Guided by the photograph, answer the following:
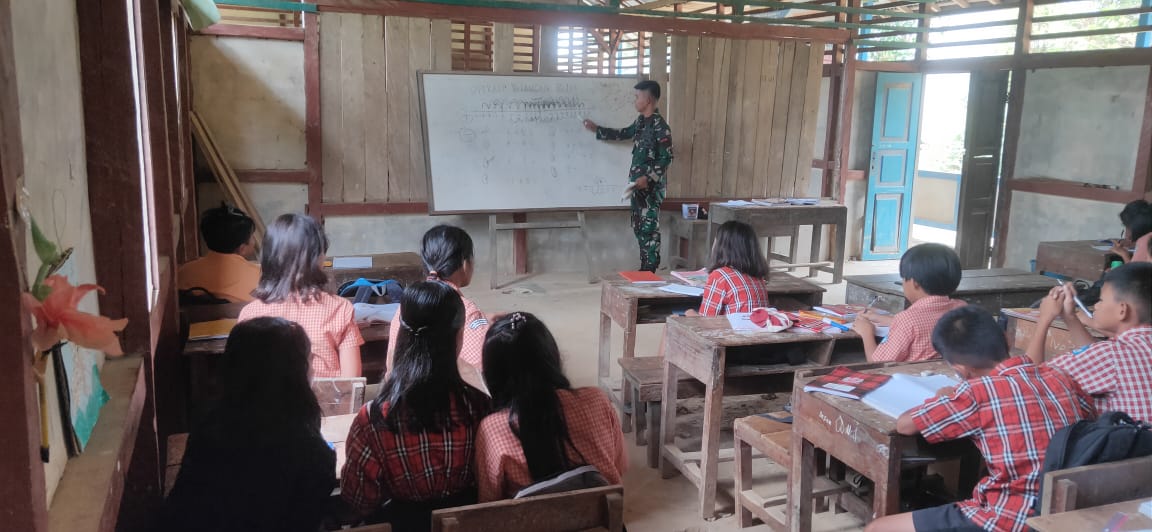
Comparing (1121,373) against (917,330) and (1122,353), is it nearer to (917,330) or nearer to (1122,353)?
(1122,353)

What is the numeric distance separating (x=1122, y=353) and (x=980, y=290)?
2.44 m

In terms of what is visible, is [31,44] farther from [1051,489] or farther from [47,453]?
[1051,489]

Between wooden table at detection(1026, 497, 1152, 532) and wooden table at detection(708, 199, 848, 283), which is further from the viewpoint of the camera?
wooden table at detection(708, 199, 848, 283)

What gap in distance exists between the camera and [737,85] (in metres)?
7.51

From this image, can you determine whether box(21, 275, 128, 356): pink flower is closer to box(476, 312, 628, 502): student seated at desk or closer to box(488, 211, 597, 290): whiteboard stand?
box(476, 312, 628, 502): student seated at desk

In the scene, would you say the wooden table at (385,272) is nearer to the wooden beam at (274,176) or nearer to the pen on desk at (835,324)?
the pen on desk at (835,324)

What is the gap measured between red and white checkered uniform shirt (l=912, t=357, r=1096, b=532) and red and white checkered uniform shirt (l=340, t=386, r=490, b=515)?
1.14 m

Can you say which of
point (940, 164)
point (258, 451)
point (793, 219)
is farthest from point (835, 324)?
point (940, 164)

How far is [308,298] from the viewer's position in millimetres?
2758

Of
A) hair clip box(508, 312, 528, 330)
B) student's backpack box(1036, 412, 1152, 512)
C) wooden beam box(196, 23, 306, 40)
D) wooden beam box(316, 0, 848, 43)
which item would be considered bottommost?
student's backpack box(1036, 412, 1152, 512)

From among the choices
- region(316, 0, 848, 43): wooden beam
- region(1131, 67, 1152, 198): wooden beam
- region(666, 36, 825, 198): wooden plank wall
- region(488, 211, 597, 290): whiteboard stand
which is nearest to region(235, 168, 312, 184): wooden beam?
region(316, 0, 848, 43): wooden beam

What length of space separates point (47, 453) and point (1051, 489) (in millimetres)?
1840

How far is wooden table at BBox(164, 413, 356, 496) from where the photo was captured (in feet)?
6.95

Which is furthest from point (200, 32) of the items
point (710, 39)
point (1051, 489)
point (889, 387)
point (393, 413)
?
point (1051, 489)
